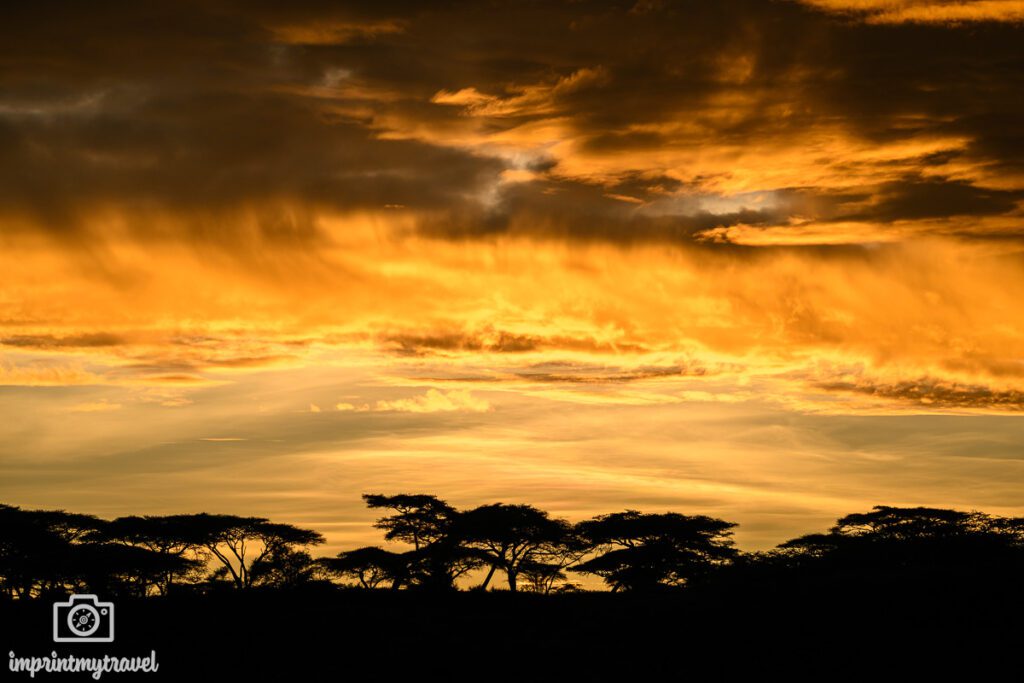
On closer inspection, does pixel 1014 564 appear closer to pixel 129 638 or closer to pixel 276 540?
pixel 129 638

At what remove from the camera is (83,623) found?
4275 centimetres

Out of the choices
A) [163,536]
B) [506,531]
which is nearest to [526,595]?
[506,531]

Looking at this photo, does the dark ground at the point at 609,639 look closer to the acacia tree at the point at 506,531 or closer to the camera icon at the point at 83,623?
the camera icon at the point at 83,623

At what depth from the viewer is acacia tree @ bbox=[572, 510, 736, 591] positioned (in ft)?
230

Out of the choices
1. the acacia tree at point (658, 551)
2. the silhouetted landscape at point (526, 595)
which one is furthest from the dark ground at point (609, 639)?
the acacia tree at point (658, 551)

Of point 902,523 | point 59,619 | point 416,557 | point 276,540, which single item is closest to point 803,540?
point 902,523

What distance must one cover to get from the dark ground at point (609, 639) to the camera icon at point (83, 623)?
2.28 feet

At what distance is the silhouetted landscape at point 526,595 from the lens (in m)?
37.6

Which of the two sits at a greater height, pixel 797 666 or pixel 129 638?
pixel 129 638

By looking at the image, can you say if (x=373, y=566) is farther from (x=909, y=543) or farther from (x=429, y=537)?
(x=909, y=543)

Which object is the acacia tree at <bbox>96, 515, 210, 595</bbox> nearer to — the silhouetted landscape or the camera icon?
the silhouetted landscape

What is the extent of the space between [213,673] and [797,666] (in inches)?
797

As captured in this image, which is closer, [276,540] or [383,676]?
[383,676]

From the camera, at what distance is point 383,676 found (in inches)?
1323
